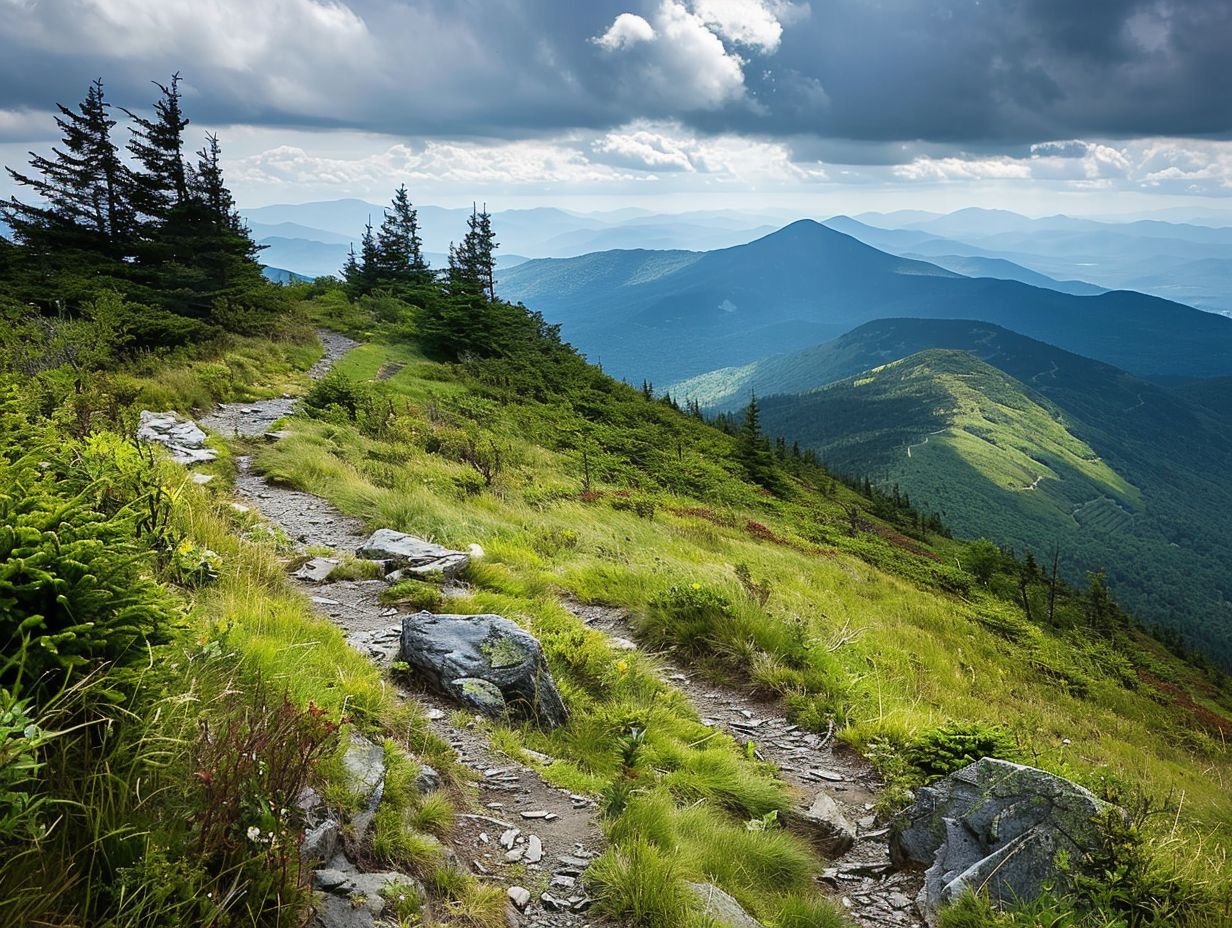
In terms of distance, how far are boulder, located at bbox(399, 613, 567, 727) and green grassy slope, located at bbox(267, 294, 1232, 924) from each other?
28 cm

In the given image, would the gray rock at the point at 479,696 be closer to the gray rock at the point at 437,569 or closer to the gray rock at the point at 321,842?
the gray rock at the point at 321,842

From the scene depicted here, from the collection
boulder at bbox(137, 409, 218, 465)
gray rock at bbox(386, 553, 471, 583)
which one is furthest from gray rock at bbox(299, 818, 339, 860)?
boulder at bbox(137, 409, 218, 465)

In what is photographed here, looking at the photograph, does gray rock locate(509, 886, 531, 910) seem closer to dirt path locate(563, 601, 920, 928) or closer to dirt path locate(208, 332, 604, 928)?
dirt path locate(208, 332, 604, 928)

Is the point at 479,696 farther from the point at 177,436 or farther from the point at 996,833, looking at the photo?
the point at 177,436

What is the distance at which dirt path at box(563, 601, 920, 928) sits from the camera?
14.8ft

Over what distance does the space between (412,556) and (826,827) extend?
5.61 m

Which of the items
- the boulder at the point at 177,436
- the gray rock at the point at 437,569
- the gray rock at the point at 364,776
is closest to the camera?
the gray rock at the point at 364,776

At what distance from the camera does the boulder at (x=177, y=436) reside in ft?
37.3

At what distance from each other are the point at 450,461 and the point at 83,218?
26.5 meters

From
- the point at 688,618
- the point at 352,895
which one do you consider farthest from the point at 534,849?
the point at 688,618

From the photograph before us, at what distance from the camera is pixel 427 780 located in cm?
425

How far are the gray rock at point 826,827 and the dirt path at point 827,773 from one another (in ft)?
0.26

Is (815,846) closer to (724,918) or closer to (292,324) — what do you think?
(724,918)

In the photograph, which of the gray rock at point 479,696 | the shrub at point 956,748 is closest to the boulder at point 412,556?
the gray rock at point 479,696
